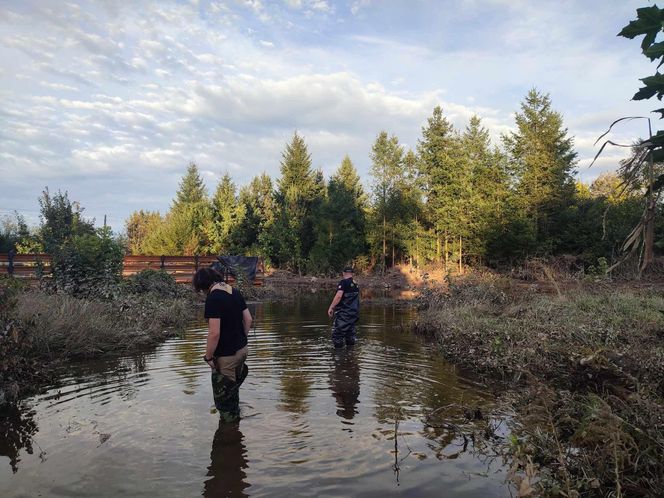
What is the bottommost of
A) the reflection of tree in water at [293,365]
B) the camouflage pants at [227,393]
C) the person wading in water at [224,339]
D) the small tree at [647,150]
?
the reflection of tree in water at [293,365]

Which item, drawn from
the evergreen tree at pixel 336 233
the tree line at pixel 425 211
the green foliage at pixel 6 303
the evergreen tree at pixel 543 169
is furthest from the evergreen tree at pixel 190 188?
the green foliage at pixel 6 303

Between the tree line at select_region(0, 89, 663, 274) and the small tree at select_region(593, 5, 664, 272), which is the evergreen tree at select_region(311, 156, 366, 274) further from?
the small tree at select_region(593, 5, 664, 272)

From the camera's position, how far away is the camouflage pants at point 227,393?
5746mm

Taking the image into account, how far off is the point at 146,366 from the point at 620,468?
310 inches

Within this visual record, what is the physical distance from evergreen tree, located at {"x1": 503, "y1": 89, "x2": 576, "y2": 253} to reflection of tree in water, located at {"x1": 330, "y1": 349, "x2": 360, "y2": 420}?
25738 mm

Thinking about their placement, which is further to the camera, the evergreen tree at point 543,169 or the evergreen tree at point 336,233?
the evergreen tree at point 336,233

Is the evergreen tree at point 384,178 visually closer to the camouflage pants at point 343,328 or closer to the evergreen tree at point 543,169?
the evergreen tree at point 543,169

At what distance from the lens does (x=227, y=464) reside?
190 inches

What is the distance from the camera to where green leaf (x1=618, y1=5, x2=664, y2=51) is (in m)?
2.52

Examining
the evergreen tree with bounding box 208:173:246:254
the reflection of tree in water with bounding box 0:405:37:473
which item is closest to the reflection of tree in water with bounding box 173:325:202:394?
the reflection of tree in water with bounding box 0:405:37:473

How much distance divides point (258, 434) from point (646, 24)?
5.19 meters

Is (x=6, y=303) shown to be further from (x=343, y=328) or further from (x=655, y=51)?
(x=655, y=51)

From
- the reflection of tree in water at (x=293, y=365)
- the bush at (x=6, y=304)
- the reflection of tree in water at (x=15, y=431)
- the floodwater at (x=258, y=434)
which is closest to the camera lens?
the floodwater at (x=258, y=434)

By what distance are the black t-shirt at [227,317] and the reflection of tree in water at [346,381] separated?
1.78m
